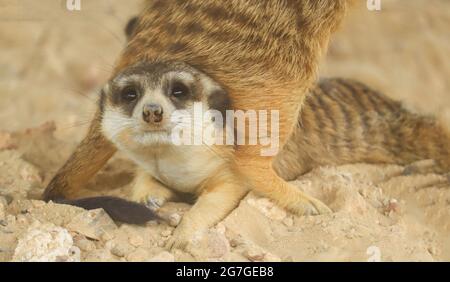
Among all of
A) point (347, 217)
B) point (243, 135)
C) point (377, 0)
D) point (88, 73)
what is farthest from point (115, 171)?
point (377, 0)

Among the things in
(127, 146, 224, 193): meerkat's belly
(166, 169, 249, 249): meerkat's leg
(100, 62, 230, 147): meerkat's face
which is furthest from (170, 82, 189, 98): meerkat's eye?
(166, 169, 249, 249): meerkat's leg

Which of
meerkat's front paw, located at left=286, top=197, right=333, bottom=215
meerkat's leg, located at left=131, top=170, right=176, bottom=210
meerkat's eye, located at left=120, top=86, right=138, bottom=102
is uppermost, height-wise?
meerkat's eye, located at left=120, top=86, right=138, bottom=102

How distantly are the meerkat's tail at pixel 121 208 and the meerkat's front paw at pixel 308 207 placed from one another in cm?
31

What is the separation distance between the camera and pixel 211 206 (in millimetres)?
1670

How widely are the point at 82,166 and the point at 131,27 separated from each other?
0.36 meters

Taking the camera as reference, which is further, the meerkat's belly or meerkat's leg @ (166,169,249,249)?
the meerkat's belly

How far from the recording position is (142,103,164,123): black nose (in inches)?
60.9

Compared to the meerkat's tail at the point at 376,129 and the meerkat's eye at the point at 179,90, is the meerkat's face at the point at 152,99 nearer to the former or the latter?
the meerkat's eye at the point at 179,90

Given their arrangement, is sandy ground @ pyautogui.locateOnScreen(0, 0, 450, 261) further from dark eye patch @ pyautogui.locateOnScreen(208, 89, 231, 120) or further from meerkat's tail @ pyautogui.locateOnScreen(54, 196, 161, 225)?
dark eye patch @ pyautogui.locateOnScreen(208, 89, 231, 120)

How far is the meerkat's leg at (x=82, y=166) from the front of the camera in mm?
1772

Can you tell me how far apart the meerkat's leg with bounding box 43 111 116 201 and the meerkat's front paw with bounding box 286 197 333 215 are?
452mm

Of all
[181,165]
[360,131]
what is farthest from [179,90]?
[360,131]

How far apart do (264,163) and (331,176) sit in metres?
0.24

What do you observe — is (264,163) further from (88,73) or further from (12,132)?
(12,132)
